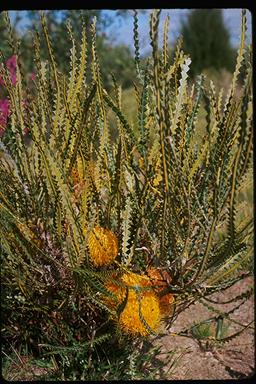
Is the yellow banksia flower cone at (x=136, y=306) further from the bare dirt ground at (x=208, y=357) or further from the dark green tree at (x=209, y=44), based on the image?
the dark green tree at (x=209, y=44)

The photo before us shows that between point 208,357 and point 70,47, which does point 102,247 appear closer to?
point 208,357

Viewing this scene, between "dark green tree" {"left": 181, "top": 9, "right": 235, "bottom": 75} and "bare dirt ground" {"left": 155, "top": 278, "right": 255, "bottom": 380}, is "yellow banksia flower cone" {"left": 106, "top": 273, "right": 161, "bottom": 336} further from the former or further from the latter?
"dark green tree" {"left": 181, "top": 9, "right": 235, "bottom": 75}

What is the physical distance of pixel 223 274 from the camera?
3.66 feet

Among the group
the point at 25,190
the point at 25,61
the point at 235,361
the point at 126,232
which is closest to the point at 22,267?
the point at 25,190

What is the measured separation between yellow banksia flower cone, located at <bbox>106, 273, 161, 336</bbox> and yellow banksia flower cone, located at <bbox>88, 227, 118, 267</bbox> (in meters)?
0.06

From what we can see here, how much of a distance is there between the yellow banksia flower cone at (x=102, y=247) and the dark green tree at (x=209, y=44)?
6149 mm

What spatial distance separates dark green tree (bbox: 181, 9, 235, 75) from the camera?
7164 mm

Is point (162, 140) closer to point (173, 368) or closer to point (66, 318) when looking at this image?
point (66, 318)

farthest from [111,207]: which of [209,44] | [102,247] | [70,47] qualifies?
[209,44]

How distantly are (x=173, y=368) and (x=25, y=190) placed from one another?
2.01 ft

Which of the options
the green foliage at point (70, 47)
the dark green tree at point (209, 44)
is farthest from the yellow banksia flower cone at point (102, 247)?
the dark green tree at point (209, 44)

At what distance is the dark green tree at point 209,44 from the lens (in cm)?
716

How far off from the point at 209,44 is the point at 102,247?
20.9 ft

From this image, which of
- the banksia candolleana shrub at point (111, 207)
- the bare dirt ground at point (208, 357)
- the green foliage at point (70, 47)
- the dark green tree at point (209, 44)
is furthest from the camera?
the dark green tree at point (209, 44)
